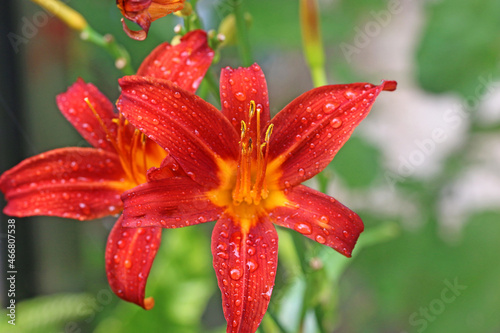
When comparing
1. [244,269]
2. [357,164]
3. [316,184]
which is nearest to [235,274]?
[244,269]

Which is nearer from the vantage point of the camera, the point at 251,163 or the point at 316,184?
the point at 251,163

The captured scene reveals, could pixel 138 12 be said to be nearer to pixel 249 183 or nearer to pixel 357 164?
pixel 249 183

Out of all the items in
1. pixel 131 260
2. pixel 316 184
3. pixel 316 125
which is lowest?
A: pixel 316 184

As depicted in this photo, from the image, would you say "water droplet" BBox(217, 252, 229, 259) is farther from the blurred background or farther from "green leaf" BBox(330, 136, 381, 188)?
"green leaf" BBox(330, 136, 381, 188)

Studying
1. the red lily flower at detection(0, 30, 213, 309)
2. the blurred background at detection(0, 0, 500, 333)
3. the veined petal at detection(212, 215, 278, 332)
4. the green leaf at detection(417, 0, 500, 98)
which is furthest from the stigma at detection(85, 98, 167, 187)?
the green leaf at detection(417, 0, 500, 98)

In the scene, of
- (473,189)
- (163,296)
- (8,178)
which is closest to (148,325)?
(163,296)

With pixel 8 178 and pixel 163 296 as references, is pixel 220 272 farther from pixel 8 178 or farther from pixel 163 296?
pixel 163 296

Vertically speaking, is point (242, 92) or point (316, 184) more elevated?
point (242, 92)
